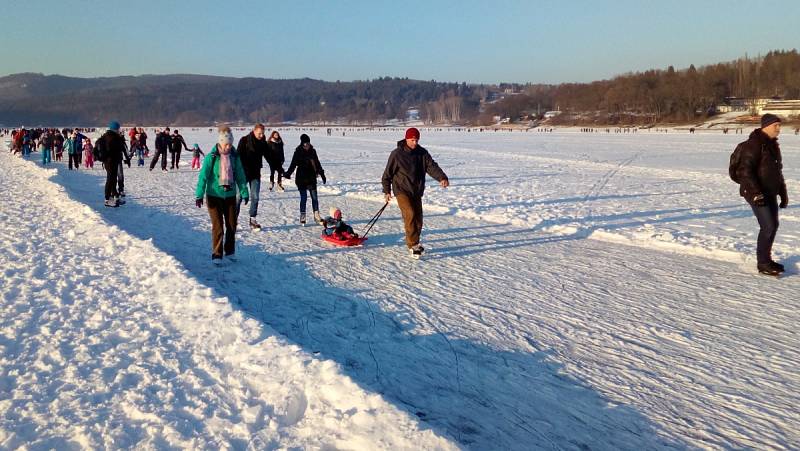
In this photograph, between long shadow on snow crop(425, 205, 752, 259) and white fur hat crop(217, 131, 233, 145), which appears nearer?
white fur hat crop(217, 131, 233, 145)

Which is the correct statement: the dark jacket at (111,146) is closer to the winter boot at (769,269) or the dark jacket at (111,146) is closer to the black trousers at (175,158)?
the black trousers at (175,158)

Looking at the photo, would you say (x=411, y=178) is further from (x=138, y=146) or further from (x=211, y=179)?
(x=138, y=146)

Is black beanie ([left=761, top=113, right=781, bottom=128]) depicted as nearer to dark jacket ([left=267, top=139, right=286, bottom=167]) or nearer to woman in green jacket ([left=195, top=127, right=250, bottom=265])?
woman in green jacket ([left=195, top=127, right=250, bottom=265])

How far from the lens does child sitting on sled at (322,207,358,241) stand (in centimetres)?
770

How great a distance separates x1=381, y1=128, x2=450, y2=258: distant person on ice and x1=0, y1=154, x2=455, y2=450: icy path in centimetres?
253

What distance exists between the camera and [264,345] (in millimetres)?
3885

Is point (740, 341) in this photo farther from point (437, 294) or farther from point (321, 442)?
point (321, 442)

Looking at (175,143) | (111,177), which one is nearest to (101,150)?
(111,177)

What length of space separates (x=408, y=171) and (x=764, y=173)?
3.97 m

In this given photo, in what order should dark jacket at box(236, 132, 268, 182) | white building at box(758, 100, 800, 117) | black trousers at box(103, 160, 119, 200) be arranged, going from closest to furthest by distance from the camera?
1. dark jacket at box(236, 132, 268, 182)
2. black trousers at box(103, 160, 119, 200)
3. white building at box(758, 100, 800, 117)

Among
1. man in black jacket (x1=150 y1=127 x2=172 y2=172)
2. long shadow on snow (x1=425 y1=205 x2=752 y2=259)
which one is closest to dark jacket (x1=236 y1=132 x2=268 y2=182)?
long shadow on snow (x1=425 y1=205 x2=752 y2=259)

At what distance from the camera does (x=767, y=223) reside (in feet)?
19.7

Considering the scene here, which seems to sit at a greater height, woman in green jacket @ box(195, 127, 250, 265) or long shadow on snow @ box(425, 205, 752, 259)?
woman in green jacket @ box(195, 127, 250, 265)

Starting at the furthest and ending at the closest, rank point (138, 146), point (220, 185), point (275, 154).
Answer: point (138, 146)
point (275, 154)
point (220, 185)
